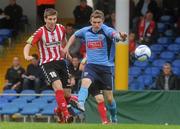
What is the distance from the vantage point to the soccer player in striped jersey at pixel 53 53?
524 inches

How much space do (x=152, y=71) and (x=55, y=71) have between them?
809 centimetres

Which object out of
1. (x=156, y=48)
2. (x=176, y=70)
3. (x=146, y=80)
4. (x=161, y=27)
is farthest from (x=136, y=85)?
(x=161, y=27)

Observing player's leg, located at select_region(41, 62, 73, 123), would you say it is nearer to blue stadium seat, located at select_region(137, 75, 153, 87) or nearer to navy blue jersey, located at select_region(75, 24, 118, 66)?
navy blue jersey, located at select_region(75, 24, 118, 66)

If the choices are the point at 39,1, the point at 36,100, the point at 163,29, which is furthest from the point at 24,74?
the point at 163,29

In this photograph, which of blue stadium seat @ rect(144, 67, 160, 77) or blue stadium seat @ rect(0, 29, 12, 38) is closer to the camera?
blue stadium seat @ rect(144, 67, 160, 77)

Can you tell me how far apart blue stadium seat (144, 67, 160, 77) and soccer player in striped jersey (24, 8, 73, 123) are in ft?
25.1

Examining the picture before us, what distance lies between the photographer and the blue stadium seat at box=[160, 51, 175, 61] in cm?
2178

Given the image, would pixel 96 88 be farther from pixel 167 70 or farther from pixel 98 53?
pixel 167 70

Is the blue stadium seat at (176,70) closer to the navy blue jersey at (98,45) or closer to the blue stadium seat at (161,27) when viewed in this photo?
the blue stadium seat at (161,27)

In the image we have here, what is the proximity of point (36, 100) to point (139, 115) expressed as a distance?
3306 mm

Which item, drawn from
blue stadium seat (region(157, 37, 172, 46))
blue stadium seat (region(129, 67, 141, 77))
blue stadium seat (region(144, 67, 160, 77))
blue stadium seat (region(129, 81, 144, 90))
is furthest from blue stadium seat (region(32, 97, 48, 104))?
blue stadium seat (region(157, 37, 172, 46))

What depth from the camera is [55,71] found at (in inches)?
531

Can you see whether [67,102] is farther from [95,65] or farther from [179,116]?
[179,116]

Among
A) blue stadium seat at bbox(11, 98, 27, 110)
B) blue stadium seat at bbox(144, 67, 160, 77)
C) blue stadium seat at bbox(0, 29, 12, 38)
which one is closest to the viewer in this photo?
blue stadium seat at bbox(11, 98, 27, 110)
